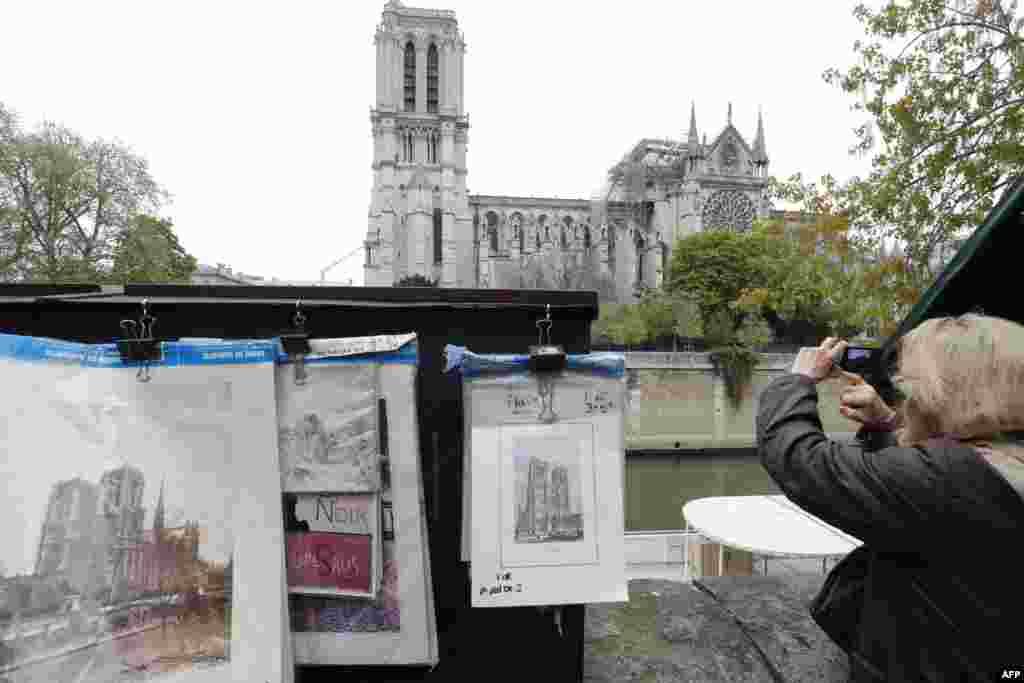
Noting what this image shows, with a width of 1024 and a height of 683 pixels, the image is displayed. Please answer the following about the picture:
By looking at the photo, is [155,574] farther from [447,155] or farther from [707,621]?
[447,155]

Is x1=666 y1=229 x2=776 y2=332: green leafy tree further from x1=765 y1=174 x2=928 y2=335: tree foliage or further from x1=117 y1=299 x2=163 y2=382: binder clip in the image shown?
x1=117 y1=299 x2=163 y2=382: binder clip

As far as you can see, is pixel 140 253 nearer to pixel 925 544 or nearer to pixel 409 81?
pixel 925 544

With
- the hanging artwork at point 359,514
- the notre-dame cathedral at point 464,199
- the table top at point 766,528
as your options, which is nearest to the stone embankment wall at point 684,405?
the table top at point 766,528

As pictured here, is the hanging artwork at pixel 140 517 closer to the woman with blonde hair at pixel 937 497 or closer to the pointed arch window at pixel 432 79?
the woman with blonde hair at pixel 937 497

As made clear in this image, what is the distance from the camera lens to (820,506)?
0.89 m

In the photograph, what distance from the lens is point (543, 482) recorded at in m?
1.24

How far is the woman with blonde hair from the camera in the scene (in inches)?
29.8

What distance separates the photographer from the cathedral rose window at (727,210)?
4841 centimetres

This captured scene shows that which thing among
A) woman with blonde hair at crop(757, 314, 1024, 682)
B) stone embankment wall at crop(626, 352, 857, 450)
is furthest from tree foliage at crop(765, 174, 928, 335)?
stone embankment wall at crop(626, 352, 857, 450)

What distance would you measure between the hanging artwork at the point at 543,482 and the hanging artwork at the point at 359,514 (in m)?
0.15

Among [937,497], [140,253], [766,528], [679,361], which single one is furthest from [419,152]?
[937,497]

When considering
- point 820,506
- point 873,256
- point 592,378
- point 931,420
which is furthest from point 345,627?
point 873,256

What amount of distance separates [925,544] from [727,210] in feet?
177

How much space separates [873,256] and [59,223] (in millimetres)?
24205
